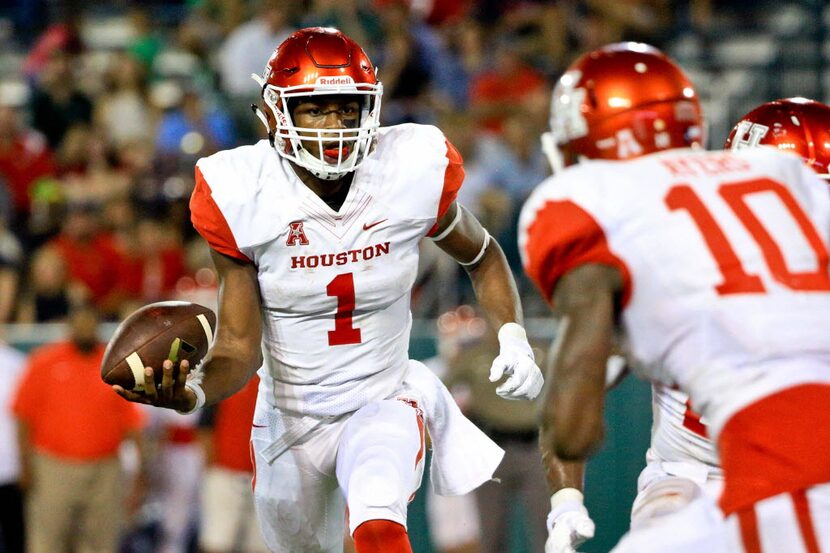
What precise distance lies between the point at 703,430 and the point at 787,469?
1081mm

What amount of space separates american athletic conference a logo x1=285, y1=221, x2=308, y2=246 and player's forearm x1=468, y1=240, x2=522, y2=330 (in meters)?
0.71

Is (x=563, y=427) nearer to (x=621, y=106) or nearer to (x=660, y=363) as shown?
(x=660, y=363)

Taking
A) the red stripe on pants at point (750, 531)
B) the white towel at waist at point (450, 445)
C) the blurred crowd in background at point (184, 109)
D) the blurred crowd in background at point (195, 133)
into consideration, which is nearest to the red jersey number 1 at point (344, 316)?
the white towel at waist at point (450, 445)

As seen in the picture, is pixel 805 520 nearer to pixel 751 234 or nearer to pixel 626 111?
pixel 751 234

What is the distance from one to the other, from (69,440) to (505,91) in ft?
13.4

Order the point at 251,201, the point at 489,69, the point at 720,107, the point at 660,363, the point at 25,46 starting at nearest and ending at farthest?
the point at 660,363 → the point at 251,201 → the point at 720,107 → the point at 489,69 → the point at 25,46

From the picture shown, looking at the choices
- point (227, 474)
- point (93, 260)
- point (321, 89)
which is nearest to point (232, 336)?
point (321, 89)

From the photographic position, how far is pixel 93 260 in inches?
359

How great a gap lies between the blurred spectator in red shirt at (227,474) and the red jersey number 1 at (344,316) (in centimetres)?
400

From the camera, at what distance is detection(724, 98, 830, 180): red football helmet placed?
4176mm

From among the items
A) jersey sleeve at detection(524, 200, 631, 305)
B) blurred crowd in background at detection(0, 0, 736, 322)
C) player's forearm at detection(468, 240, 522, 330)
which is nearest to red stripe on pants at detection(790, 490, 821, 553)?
jersey sleeve at detection(524, 200, 631, 305)

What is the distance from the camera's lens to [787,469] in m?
2.71

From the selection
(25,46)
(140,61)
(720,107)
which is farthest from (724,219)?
(25,46)

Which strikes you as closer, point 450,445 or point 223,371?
point 223,371
